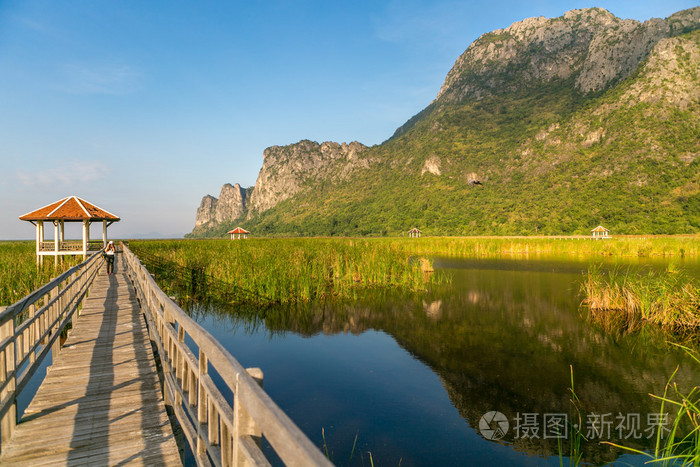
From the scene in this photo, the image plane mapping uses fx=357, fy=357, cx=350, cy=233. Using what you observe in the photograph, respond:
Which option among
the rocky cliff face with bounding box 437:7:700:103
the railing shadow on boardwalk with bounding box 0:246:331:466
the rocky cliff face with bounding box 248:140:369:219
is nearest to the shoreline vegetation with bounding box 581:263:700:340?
the railing shadow on boardwalk with bounding box 0:246:331:466

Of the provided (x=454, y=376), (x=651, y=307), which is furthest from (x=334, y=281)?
(x=651, y=307)

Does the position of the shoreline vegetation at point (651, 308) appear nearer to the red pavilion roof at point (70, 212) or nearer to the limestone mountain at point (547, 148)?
the red pavilion roof at point (70, 212)

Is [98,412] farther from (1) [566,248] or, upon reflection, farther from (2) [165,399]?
(1) [566,248]

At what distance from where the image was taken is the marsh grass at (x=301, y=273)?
45.6ft

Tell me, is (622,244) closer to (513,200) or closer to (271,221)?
(513,200)

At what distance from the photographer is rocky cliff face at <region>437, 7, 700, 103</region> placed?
3679 inches

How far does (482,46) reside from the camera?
148250 millimetres

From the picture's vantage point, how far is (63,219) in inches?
808

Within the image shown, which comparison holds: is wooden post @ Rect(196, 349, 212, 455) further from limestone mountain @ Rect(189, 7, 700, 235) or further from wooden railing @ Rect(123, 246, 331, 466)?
limestone mountain @ Rect(189, 7, 700, 235)

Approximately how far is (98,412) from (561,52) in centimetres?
15267

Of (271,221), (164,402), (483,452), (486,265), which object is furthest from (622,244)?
(271,221)

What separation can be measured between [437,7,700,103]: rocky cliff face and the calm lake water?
11050 centimetres

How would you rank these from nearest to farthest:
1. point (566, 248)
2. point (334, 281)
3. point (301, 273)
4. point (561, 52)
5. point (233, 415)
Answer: point (233, 415) → point (301, 273) → point (334, 281) → point (566, 248) → point (561, 52)

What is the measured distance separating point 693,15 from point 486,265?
405 feet
